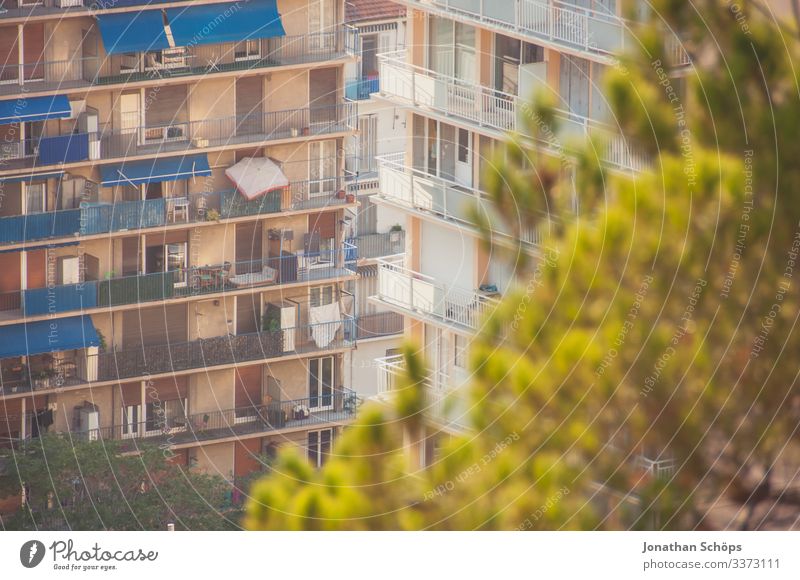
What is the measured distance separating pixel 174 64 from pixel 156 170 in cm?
29

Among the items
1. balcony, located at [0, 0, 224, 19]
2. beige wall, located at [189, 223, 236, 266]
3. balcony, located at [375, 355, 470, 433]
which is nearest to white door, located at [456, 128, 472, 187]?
balcony, located at [375, 355, 470, 433]

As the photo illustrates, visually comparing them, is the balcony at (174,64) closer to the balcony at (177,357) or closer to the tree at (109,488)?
the balcony at (177,357)

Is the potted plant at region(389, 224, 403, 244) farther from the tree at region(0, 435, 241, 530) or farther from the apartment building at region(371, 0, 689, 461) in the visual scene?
the tree at region(0, 435, 241, 530)

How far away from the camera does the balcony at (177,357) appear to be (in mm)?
6500

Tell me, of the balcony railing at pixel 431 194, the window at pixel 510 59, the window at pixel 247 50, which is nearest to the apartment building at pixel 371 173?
the balcony railing at pixel 431 194

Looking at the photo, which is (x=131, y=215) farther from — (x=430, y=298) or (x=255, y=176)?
(x=430, y=298)

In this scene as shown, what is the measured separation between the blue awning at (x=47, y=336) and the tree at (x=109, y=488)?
9.6 inches

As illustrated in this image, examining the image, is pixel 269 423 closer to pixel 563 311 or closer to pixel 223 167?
pixel 223 167

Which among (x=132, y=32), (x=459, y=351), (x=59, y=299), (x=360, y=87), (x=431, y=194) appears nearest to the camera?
Answer: (x=459, y=351)

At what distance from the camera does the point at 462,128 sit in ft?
20.7

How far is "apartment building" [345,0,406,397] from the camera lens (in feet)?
21.8

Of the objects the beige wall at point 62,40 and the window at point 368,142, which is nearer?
the beige wall at point 62,40

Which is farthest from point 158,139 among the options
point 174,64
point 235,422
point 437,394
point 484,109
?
point 437,394
